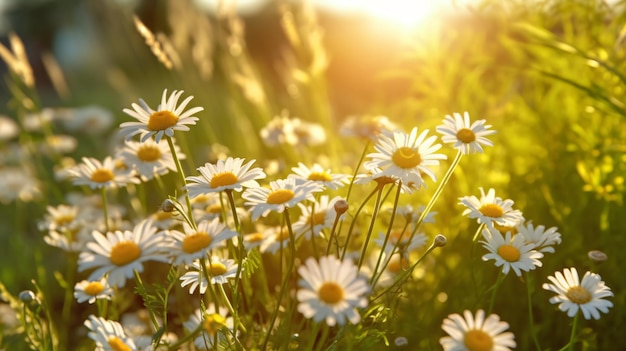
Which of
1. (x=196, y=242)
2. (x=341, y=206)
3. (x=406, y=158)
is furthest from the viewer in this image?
(x=406, y=158)

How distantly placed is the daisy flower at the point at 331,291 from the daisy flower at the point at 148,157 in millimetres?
740

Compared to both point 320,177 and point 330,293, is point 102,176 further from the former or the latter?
point 330,293

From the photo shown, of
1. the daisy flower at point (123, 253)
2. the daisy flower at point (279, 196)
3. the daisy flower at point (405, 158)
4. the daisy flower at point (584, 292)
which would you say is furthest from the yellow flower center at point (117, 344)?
the daisy flower at point (584, 292)

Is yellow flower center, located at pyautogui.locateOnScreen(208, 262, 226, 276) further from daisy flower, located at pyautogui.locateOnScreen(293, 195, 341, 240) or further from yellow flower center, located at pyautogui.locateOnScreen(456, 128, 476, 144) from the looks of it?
yellow flower center, located at pyautogui.locateOnScreen(456, 128, 476, 144)

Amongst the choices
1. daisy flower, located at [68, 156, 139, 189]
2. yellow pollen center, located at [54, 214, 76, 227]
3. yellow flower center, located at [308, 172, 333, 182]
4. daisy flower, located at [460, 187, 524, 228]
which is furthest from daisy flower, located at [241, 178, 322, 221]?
yellow pollen center, located at [54, 214, 76, 227]

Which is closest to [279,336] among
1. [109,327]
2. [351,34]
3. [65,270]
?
[109,327]

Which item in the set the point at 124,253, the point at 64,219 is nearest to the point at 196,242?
the point at 124,253

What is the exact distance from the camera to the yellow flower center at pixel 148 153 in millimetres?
1717

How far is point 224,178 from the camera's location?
1.34m

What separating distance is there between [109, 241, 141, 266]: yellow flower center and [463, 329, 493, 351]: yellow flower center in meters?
0.59

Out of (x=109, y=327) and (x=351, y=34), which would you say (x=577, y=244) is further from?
(x=351, y=34)

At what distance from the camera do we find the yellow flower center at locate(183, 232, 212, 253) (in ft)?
3.84

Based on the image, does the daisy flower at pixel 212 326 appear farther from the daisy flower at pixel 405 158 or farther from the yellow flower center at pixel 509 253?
the yellow flower center at pixel 509 253

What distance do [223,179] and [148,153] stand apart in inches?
18.3
